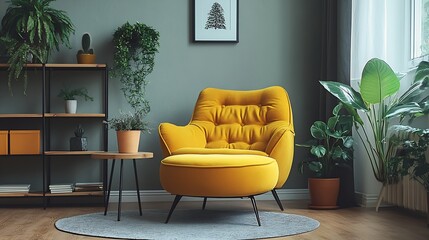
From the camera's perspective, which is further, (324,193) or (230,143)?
(230,143)

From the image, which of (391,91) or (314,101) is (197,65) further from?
(391,91)

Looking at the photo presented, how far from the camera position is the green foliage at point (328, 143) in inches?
193

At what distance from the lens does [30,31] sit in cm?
511

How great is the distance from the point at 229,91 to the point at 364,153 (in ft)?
3.70

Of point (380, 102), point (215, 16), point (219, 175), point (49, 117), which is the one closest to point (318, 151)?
point (380, 102)

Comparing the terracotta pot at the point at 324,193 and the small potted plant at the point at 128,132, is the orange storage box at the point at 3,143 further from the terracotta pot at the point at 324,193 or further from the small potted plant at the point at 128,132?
the terracotta pot at the point at 324,193

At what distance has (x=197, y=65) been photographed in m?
5.72

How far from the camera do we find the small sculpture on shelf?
17.4ft

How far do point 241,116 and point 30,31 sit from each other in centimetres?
169

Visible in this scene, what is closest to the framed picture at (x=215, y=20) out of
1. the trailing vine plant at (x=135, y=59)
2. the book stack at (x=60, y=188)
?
the trailing vine plant at (x=135, y=59)

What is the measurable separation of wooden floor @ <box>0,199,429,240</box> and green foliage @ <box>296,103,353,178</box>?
33cm

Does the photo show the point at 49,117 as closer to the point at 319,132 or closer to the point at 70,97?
the point at 70,97

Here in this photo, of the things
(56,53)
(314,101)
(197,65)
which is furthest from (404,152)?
(56,53)

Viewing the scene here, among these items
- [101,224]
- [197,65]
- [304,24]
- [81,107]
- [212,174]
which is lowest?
[101,224]
